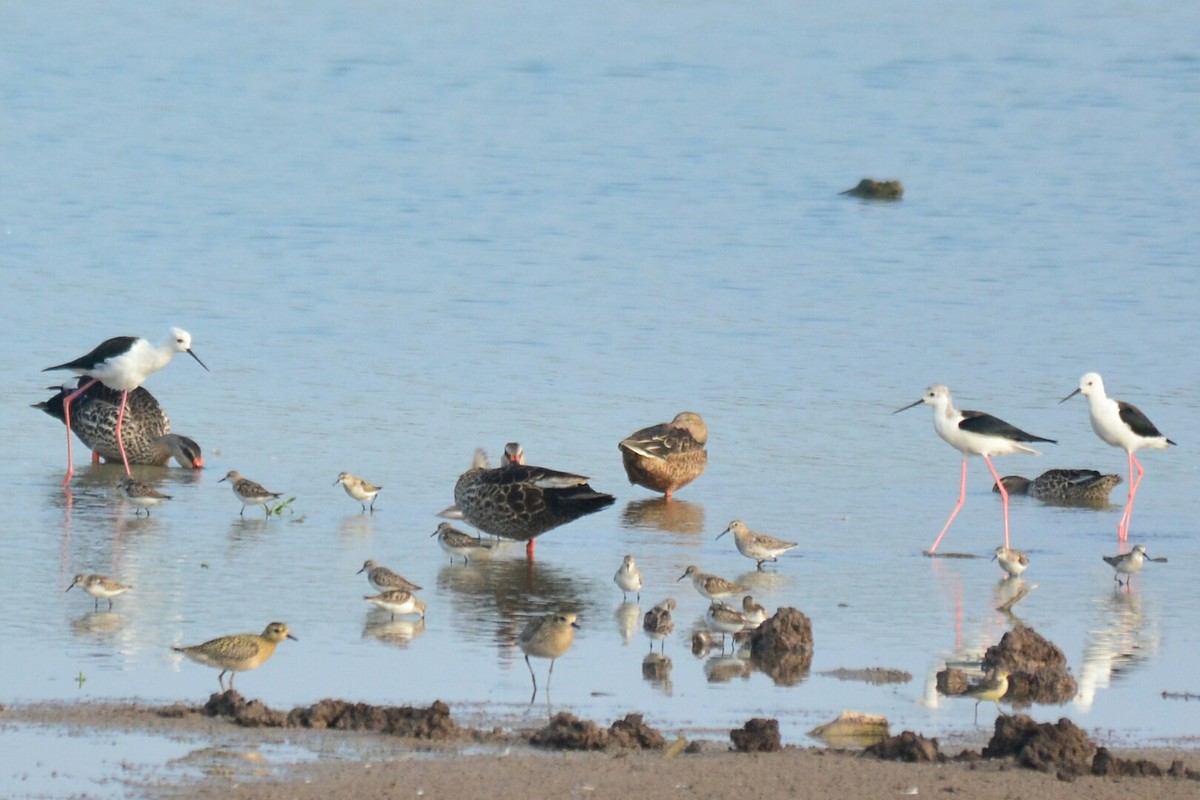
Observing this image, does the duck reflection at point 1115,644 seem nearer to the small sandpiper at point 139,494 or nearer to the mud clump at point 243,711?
the mud clump at point 243,711

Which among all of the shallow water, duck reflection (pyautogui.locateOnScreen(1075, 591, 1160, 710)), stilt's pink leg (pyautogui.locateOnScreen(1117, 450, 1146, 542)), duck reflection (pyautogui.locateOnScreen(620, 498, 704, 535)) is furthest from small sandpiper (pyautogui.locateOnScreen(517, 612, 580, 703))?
stilt's pink leg (pyautogui.locateOnScreen(1117, 450, 1146, 542))

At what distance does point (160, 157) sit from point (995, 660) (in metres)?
22.2

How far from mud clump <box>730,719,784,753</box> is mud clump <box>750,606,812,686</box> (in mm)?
1572

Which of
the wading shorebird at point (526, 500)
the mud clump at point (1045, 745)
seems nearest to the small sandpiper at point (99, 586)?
the wading shorebird at point (526, 500)

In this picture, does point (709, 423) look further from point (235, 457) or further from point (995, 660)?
point (995, 660)

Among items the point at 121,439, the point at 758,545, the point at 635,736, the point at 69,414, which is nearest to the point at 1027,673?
the point at 635,736

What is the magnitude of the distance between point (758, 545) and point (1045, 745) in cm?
406

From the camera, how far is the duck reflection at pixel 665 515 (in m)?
13.4

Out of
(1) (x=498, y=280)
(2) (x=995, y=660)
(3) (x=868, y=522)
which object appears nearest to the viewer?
(2) (x=995, y=660)

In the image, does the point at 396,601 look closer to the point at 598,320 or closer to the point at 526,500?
the point at 526,500

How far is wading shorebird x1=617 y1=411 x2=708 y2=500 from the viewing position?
1408cm

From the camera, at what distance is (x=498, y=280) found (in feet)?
71.9

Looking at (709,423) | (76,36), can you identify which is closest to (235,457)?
(709,423)

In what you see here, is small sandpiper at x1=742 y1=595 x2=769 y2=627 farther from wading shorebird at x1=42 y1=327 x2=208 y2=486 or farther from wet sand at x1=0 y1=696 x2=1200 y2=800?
wading shorebird at x1=42 y1=327 x2=208 y2=486
